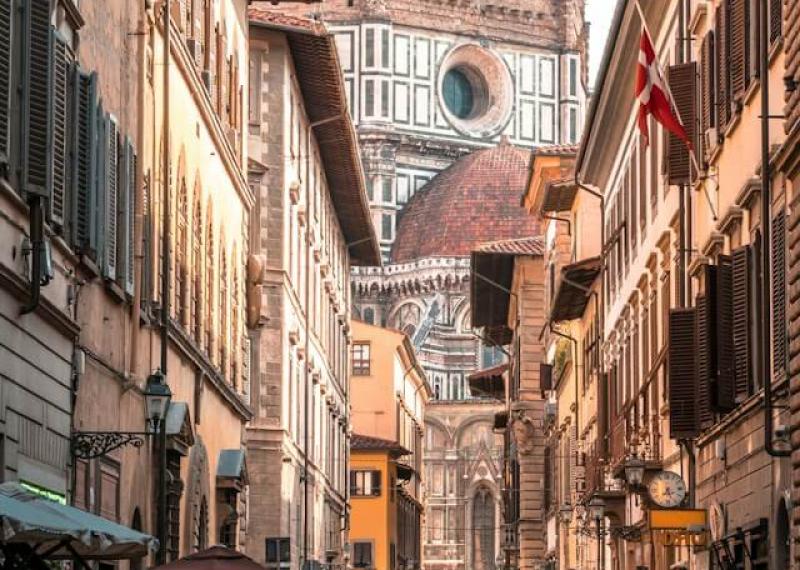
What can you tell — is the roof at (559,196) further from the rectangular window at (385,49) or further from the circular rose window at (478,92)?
the circular rose window at (478,92)

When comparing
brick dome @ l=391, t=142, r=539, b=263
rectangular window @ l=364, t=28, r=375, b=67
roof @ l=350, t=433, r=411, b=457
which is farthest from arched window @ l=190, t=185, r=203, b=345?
rectangular window @ l=364, t=28, r=375, b=67

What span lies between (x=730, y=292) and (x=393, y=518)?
67.7 metres

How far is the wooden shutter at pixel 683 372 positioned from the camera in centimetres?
2730

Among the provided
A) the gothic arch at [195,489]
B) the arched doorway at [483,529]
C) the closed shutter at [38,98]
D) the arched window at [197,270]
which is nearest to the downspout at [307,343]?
the gothic arch at [195,489]

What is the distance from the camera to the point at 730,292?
2442 centimetres

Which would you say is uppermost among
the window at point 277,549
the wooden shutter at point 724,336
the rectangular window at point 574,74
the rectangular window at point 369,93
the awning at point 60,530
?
the rectangular window at point 574,74

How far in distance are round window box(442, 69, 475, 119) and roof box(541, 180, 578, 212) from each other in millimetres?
89017

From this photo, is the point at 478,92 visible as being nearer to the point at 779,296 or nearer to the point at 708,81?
the point at 708,81

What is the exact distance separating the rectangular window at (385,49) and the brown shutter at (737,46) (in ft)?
385

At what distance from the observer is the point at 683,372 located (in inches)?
1081

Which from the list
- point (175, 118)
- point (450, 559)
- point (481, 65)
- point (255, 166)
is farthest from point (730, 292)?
point (481, 65)

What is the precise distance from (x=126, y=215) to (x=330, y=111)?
101 feet

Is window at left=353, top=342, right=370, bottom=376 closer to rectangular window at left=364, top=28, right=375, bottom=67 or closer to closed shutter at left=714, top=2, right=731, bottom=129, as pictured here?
rectangular window at left=364, top=28, right=375, bottom=67

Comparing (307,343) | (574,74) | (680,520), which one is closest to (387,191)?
(574,74)
